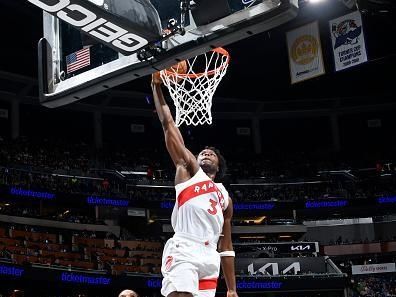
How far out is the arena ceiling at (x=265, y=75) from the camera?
22.2 meters

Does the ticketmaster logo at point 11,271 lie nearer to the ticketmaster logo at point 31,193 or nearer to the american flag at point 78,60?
the ticketmaster logo at point 31,193

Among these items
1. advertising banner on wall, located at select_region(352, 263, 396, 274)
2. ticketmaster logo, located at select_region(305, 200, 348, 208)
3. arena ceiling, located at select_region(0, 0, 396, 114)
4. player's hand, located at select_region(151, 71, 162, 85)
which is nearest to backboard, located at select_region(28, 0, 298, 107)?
player's hand, located at select_region(151, 71, 162, 85)

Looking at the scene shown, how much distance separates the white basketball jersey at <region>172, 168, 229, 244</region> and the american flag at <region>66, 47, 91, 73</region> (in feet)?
4.01

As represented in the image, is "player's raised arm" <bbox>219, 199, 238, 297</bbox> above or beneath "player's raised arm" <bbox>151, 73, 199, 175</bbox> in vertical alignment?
beneath

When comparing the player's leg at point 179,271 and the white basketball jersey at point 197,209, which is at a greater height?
the white basketball jersey at point 197,209

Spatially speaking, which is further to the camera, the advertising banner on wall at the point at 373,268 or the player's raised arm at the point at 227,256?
the advertising banner on wall at the point at 373,268

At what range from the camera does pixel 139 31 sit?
4.35 metres

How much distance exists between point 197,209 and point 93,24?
1.47m

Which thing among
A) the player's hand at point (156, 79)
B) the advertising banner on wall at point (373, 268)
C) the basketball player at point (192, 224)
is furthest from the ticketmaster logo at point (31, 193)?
the basketball player at point (192, 224)

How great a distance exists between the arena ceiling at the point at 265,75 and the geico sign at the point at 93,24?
54.3 feet

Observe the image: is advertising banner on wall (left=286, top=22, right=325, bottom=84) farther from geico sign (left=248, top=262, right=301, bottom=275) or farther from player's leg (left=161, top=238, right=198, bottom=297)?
player's leg (left=161, top=238, right=198, bottom=297)

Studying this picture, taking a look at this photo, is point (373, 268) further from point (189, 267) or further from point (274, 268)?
point (189, 267)

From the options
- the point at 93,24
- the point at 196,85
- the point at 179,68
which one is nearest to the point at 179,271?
the point at 93,24

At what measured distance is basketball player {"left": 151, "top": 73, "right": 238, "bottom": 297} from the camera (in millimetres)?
4383
